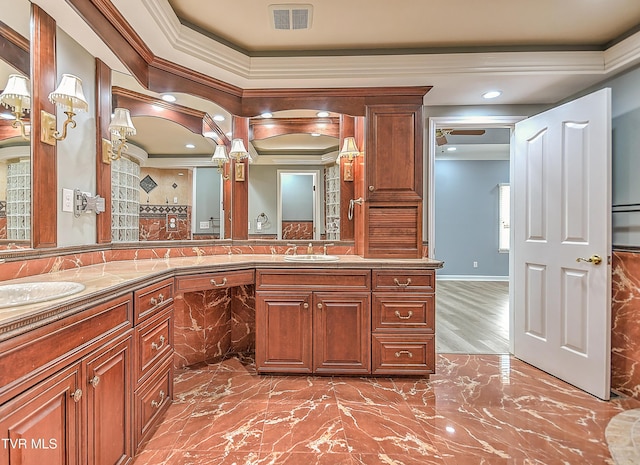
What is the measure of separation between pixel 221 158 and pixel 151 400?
1.85m

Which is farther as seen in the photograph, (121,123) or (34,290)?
(121,123)

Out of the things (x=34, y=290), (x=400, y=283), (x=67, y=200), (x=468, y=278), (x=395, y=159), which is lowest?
(x=468, y=278)

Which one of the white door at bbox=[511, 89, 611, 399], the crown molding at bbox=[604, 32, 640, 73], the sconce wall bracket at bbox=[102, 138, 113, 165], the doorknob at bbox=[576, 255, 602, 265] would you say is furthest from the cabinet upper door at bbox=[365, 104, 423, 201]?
the sconce wall bracket at bbox=[102, 138, 113, 165]

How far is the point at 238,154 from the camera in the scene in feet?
9.04

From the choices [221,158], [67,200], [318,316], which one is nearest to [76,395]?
[67,200]

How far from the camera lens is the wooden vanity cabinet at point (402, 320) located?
2305 mm

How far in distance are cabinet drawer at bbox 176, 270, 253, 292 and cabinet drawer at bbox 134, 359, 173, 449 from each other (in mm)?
459

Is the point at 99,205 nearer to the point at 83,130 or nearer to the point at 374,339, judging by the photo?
the point at 83,130

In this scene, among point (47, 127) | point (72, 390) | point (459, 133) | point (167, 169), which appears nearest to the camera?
point (72, 390)

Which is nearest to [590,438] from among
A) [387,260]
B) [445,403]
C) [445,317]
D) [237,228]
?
[445,403]

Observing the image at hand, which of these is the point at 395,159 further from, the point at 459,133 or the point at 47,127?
the point at 459,133

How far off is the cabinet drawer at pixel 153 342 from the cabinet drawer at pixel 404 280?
1.40m

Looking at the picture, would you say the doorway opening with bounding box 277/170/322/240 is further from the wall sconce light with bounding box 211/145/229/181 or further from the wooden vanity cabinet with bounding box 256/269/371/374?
the wooden vanity cabinet with bounding box 256/269/371/374

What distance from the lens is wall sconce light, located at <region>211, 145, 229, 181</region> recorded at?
2674mm
